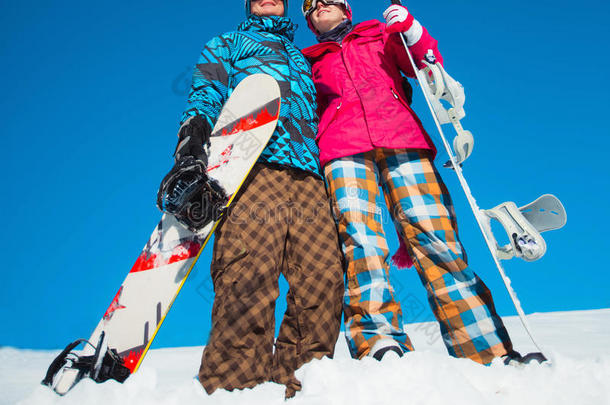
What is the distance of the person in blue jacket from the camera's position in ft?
5.55

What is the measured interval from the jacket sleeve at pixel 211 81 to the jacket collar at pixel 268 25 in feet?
0.84

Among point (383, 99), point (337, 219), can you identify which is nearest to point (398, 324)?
point (337, 219)

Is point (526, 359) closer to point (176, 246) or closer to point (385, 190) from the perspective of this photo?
point (385, 190)

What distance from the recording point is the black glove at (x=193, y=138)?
6.49ft

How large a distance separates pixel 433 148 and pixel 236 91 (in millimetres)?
1277

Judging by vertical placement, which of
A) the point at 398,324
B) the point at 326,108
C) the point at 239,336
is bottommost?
the point at 398,324

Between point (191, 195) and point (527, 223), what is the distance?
5.36ft

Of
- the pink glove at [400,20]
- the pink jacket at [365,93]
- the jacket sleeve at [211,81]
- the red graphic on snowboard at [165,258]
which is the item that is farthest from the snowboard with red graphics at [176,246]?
the pink glove at [400,20]

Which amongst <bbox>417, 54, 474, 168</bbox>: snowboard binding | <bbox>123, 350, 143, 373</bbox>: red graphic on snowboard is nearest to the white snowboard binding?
<bbox>417, 54, 474, 168</bbox>: snowboard binding

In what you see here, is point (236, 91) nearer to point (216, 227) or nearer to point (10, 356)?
point (216, 227)

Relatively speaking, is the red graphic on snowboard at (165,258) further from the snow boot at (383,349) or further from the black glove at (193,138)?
the snow boot at (383,349)

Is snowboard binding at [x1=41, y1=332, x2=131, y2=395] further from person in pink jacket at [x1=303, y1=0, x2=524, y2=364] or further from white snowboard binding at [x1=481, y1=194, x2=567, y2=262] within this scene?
white snowboard binding at [x1=481, y1=194, x2=567, y2=262]

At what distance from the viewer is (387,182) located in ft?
7.42

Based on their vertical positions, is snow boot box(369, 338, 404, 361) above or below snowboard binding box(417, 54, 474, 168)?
below
